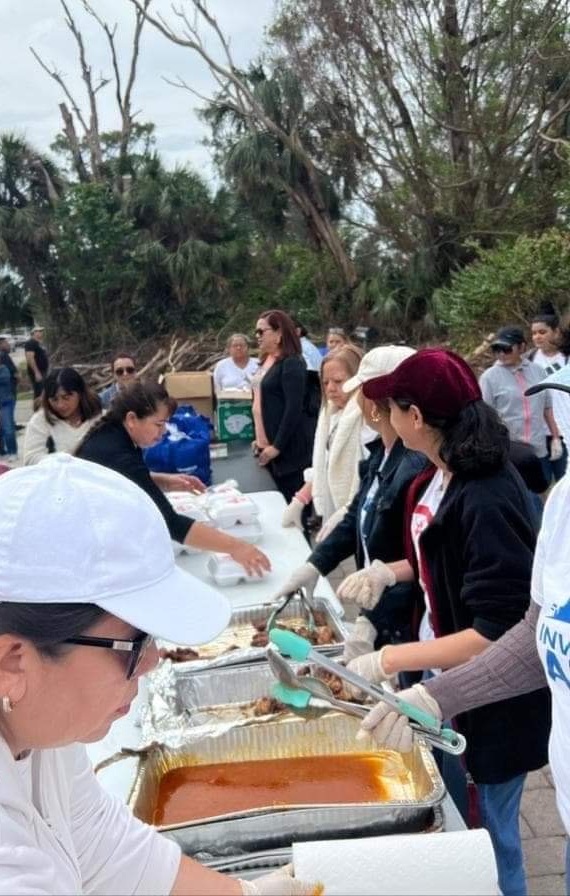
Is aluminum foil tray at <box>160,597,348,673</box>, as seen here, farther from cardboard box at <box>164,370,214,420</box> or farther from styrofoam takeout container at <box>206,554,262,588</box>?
cardboard box at <box>164,370,214,420</box>

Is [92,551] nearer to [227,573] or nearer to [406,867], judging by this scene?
[406,867]

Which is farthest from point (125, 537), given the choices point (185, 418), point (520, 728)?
point (185, 418)

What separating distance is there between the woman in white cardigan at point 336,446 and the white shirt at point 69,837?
1.93 metres

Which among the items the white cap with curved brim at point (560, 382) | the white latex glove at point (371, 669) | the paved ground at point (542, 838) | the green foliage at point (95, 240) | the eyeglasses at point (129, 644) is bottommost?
the paved ground at point (542, 838)

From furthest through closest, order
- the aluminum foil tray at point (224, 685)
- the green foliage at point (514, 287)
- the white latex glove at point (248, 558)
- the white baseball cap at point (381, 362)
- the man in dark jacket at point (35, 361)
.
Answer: the man in dark jacket at point (35, 361) < the green foliage at point (514, 287) < the white latex glove at point (248, 558) < the white baseball cap at point (381, 362) < the aluminum foil tray at point (224, 685)

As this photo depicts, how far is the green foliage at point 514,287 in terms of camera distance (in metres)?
8.54

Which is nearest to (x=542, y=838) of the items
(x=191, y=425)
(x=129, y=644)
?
(x=129, y=644)

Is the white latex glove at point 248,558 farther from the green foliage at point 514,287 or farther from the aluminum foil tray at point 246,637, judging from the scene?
the green foliage at point 514,287

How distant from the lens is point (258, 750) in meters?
1.62

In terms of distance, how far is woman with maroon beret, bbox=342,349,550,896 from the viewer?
1.50 m

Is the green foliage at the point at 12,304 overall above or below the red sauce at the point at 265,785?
above

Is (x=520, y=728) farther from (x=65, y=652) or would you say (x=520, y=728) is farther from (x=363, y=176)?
(x=363, y=176)

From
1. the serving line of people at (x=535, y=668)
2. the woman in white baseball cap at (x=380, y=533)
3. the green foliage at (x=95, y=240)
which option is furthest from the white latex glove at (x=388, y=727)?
the green foliage at (x=95, y=240)

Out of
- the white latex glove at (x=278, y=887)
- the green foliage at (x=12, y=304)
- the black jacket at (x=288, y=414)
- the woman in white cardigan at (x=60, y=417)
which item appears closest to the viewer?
the white latex glove at (x=278, y=887)
